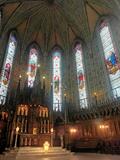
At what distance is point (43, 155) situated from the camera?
1025cm

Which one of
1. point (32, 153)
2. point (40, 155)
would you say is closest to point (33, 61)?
point (32, 153)

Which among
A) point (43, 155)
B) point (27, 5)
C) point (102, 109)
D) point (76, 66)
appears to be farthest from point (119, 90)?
point (27, 5)

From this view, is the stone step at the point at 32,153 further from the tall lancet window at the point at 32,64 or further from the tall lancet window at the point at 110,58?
the tall lancet window at the point at 32,64

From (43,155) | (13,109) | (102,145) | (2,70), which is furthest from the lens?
(2,70)

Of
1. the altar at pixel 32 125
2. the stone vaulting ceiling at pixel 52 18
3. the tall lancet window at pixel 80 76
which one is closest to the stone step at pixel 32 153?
the altar at pixel 32 125

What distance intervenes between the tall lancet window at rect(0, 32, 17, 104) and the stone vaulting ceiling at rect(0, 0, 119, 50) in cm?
158

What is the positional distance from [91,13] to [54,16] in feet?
18.6

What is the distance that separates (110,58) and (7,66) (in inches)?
499

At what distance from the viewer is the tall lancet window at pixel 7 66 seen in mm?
17234

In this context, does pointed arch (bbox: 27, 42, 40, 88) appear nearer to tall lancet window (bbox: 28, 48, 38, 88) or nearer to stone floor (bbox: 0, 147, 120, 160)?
tall lancet window (bbox: 28, 48, 38, 88)

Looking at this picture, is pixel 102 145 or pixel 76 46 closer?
pixel 102 145

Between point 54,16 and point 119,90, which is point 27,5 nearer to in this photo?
point 54,16

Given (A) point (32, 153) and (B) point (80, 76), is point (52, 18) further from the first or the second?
(A) point (32, 153)

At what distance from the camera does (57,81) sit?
21.2 m
